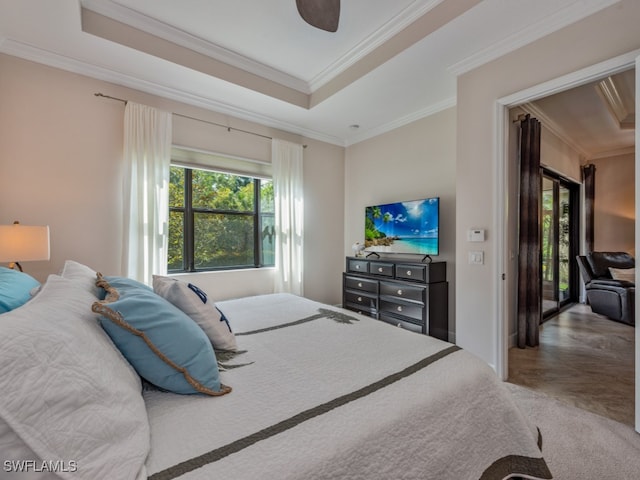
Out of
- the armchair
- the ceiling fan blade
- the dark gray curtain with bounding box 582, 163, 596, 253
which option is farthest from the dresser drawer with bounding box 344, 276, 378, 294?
the dark gray curtain with bounding box 582, 163, 596, 253

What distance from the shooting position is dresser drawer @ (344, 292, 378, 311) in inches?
139

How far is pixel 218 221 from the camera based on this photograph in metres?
3.56

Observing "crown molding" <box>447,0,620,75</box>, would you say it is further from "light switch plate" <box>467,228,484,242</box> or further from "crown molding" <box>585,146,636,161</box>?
"crown molding" <box>585,146,636,161</box>

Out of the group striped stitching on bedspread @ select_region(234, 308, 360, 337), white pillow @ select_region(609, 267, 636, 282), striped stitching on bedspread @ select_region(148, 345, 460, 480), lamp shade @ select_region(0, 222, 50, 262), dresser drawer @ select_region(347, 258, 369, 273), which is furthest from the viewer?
white pillow @ select_region(609, 267, 636, 282)

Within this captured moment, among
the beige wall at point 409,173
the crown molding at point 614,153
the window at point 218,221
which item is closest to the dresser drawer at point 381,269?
the beige wall at point 409,173

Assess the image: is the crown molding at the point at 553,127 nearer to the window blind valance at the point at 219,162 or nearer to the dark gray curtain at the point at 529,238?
the dark gray curtain at the point at 529,238

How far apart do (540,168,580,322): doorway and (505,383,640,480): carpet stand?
209 centimetres

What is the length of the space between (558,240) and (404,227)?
288cm

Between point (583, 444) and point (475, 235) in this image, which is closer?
point (583, 444)

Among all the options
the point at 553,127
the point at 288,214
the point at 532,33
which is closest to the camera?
the point at 532,33

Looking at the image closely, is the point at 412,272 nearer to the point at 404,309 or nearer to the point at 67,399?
the point at 404,309

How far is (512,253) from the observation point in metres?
3.23

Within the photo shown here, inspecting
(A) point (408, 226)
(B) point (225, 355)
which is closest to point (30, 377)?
(B) point (225, 355)

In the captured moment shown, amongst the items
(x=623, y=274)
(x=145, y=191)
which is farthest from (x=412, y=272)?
(x=623, y=274)
